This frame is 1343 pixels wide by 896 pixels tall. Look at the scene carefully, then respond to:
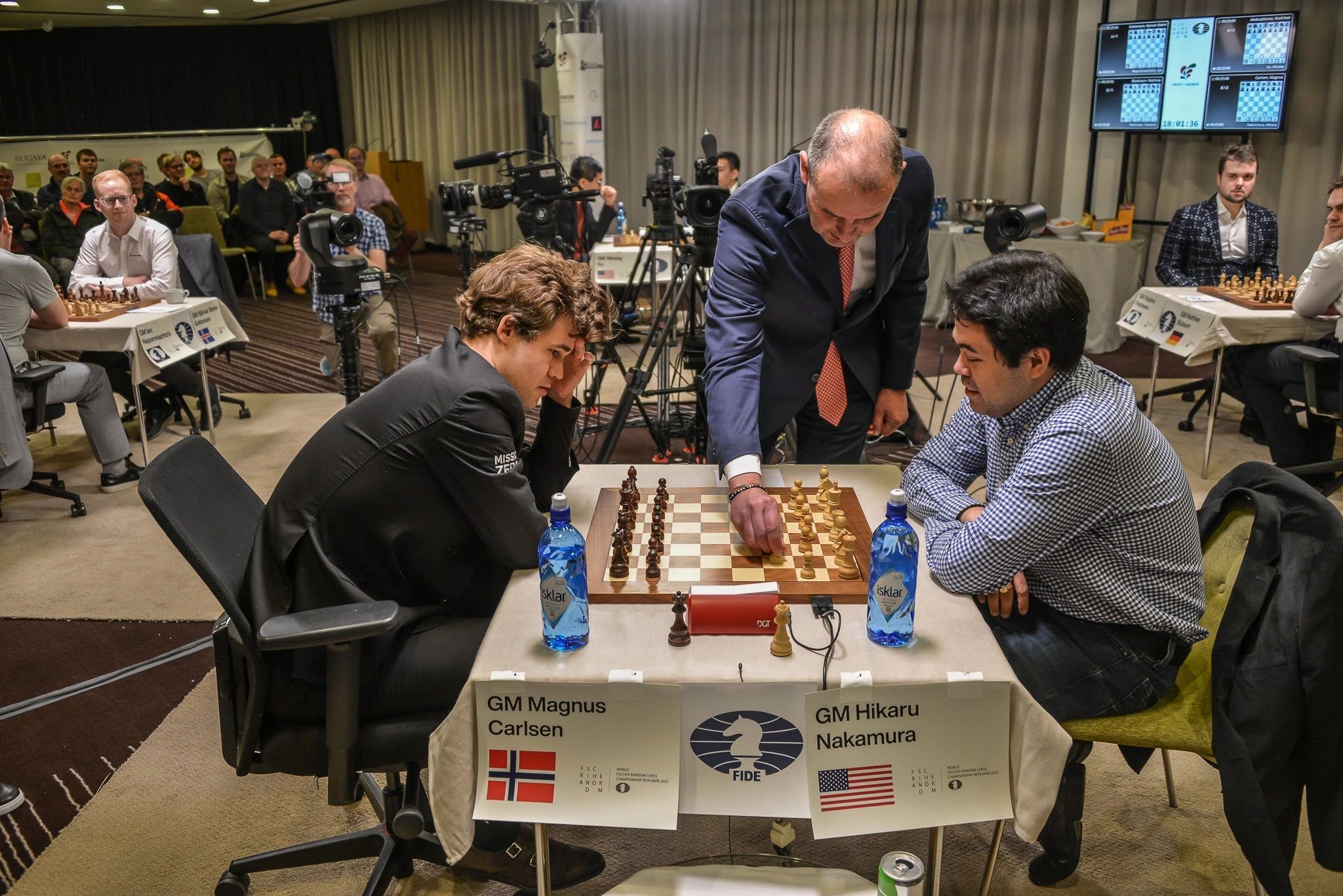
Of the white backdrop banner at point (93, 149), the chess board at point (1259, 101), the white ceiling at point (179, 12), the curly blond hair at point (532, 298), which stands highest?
the white ceiling at point (179, 12)

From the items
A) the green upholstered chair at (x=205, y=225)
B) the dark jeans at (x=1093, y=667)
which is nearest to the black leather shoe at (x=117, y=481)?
the dark jeans at (x=1093, y=667)

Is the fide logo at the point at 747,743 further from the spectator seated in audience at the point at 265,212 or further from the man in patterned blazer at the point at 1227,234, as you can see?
the spectator seated in audience at the point at 265,212

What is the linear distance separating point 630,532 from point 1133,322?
345 centimetres

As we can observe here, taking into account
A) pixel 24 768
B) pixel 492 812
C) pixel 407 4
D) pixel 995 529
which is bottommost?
pixel 24 768

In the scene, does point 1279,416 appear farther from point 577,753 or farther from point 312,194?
point 312,194

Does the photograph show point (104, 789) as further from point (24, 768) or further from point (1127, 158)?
point (1127, 158)

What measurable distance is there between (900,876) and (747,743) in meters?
0.27

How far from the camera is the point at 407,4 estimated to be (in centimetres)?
1091

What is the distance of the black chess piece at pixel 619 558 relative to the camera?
5.43 feet

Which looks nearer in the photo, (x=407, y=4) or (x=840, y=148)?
(x=840, y=148)

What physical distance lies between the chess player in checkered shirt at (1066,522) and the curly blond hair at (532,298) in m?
0.64

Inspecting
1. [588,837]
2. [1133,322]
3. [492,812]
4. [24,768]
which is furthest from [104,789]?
[1133,322]

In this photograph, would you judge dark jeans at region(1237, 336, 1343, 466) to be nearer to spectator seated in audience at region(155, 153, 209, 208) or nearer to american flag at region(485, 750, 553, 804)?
american flag at region(485, 750, 553, 804)

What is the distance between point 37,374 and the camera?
3588 mm
